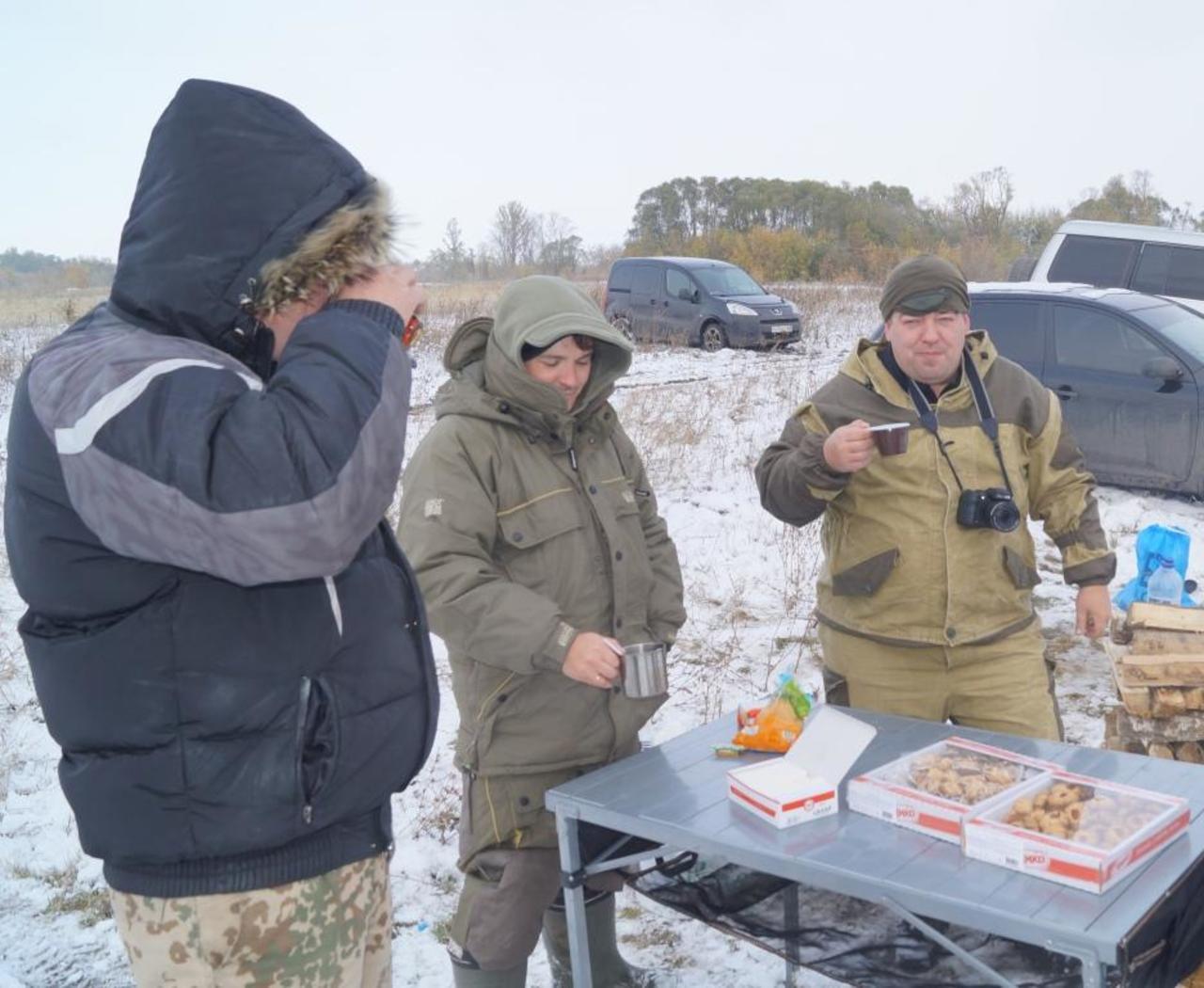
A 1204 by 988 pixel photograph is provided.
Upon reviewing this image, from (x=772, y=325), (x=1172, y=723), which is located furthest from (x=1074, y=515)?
(x=772, y=325)

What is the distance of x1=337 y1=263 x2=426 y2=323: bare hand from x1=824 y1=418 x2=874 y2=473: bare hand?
4.57 feet

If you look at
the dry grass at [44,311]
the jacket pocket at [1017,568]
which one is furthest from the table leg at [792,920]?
the dry grass at [44,311]

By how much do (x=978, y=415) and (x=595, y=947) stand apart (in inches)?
70.6

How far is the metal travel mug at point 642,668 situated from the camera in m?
2.42

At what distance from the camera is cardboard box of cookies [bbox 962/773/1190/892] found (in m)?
1.87

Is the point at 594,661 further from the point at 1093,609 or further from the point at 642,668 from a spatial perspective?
the point at 1093,609

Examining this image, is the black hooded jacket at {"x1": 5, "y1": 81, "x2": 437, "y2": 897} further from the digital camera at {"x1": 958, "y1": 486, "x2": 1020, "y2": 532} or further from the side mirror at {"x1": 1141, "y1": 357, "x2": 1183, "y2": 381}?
the side mirror at {"x1": 1141, "y1": 357, "x2": 1183, "y2": 381}

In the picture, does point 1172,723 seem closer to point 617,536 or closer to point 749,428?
point 617,536

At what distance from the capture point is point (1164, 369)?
24.2ft

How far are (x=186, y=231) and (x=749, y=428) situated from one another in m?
8.76

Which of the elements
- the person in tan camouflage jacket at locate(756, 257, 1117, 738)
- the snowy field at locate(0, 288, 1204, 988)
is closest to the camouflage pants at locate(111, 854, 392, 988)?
the snowy field at locate(0, 288, 1204, 988)

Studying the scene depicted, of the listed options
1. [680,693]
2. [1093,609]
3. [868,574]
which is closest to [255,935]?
[868,574]

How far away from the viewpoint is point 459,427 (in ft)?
8.91

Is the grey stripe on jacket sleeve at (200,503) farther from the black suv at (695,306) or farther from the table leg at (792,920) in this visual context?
the black suv at (695,306)
